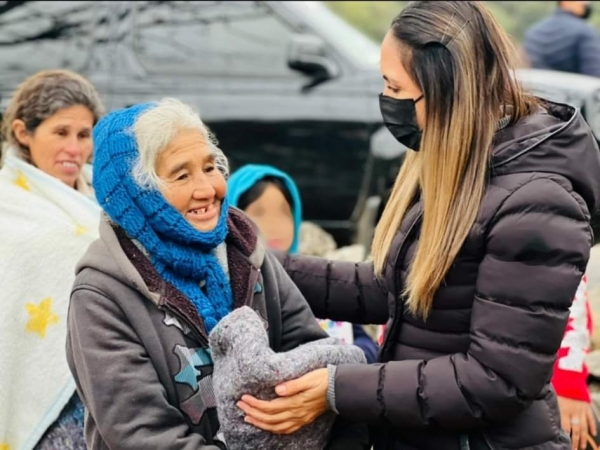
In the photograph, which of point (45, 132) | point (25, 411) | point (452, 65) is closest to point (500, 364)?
point (452, 65)

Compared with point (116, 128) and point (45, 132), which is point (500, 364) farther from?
point (45, 132)

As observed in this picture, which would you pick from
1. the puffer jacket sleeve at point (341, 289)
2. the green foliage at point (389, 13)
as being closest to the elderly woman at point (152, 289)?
the puffer jacket sleeve at point (341, 289)

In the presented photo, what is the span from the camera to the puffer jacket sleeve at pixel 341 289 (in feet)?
9.27

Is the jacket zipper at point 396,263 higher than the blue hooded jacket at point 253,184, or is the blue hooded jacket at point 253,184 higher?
the jacket zipper at point 396,263

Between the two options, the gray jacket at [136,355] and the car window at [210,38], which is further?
the car window at [210,38]

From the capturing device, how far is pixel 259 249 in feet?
8.81

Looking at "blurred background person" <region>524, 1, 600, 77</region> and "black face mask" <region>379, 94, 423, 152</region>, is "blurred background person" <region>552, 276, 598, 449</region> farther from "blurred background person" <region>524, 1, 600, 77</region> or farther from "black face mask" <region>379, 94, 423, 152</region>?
"blurred background person" <region>524, 1, 600, 77</region>

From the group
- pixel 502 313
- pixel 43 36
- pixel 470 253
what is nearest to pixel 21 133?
pixel 470 253

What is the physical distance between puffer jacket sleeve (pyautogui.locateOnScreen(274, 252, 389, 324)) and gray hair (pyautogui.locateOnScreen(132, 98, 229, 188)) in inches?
22.8

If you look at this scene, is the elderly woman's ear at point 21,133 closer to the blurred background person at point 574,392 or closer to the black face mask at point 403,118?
the black face mask at point 403,118

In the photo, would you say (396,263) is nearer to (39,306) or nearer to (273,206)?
(39,306)

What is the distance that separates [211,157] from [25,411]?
1030mm

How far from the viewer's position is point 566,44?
295 inches

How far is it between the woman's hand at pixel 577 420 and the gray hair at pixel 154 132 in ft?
4.69
